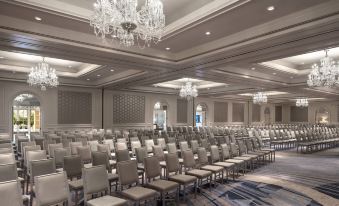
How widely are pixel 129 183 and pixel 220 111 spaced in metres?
19.7

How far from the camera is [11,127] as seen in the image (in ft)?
39.6

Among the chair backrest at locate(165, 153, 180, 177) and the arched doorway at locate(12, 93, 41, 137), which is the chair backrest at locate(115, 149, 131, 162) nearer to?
the chair backrest at locate(165, 153, 180, 177)

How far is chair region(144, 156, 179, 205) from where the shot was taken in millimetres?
4102

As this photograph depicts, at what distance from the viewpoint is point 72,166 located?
4.56 m

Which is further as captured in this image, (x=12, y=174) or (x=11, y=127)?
(x=11, y=127)

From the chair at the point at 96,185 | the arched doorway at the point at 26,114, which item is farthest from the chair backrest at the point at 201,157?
the arched doorway at the point at 26,114

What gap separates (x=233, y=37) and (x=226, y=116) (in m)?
18.1

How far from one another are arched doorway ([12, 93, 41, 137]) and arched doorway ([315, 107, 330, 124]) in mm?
27804

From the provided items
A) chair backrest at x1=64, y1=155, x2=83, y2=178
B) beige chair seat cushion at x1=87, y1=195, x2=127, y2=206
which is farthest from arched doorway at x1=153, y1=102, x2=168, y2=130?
beige chair seat cushion at x1=87, y1=195, x2=127, y2=206

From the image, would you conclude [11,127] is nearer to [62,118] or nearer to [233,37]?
[62,118]

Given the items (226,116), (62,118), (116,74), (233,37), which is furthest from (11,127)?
(226,116)

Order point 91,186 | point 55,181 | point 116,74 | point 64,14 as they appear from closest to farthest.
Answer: point 55,181, point 91,186, point 64,14, point 116,74

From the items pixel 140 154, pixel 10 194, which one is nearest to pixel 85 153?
→ pixel 140 154

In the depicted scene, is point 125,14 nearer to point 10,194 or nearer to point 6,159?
point 10,194
